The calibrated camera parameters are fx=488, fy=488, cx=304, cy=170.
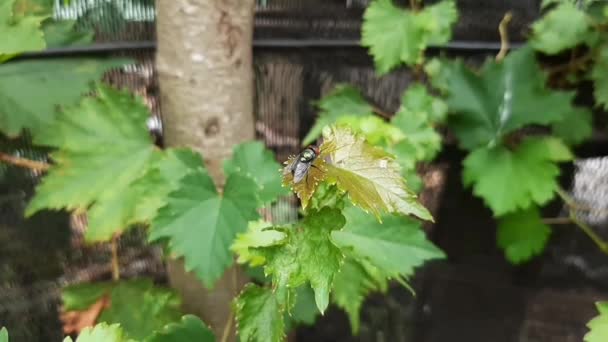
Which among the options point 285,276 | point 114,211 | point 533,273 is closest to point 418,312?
point 533,273

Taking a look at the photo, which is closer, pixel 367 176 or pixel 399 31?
pixel 367 176

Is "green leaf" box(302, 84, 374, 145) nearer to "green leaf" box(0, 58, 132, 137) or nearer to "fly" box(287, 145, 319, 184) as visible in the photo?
"green leaf" box(0, 58, 132, 137)

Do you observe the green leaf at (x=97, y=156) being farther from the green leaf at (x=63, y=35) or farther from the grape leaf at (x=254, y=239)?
the grape leaf at (x=254, y=239)

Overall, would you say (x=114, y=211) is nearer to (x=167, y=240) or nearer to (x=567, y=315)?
(x=167, y=240)

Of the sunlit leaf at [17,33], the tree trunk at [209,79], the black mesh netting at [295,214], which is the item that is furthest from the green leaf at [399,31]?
the sunlit leaf at [17,33]

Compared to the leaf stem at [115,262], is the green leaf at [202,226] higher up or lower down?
higher up

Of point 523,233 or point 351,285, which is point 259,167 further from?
point 523,233

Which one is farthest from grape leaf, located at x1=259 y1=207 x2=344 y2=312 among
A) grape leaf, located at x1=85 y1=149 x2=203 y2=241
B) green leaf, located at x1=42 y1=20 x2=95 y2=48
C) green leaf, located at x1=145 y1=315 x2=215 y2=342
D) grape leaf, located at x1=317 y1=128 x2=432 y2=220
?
green leaf, located at x1=42 y1=20 x2=95 y2=48

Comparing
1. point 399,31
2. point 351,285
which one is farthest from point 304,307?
point 399,31
